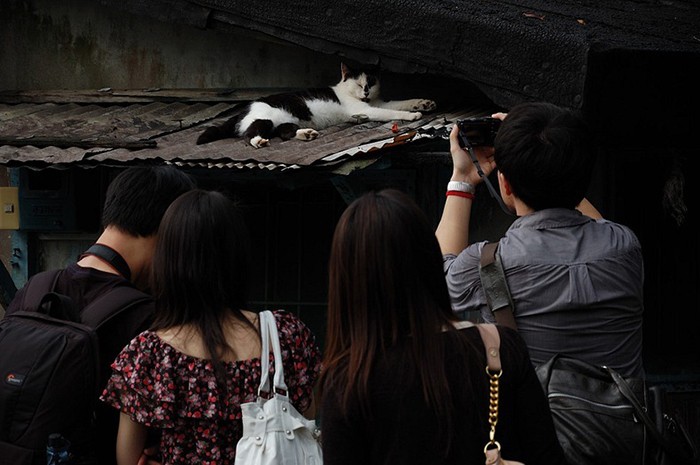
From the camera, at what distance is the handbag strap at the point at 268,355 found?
2836mm

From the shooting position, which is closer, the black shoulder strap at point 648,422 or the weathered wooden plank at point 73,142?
the black shoulder strap at point 648,422

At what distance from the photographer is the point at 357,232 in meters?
2.39

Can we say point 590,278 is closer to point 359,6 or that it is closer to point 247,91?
point 359,6

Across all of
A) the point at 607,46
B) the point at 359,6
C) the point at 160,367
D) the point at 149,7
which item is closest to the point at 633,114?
the point at 607,46

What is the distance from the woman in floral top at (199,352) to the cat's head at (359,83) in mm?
3481

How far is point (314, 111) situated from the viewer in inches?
252

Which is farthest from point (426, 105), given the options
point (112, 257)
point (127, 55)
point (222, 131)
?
point (112, 257)

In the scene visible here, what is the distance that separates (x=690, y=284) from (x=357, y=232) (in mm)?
4200

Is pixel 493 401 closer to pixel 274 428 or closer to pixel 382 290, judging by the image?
pixel 382 290

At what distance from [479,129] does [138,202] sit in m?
1.20

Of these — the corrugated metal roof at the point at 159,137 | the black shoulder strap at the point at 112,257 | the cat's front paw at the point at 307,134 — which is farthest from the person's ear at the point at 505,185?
the cat's front paw at the point at 307,134

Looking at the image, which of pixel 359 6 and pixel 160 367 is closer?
pixel 160 367

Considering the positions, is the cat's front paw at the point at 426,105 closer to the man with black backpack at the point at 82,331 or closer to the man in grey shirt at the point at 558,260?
the man with black backpack at the point at 82,331

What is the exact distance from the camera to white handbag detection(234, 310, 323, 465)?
277cm
